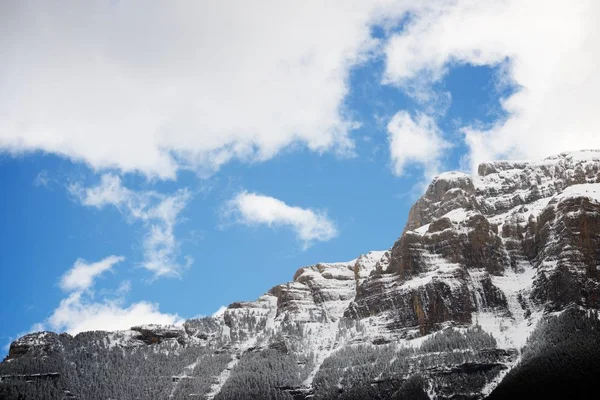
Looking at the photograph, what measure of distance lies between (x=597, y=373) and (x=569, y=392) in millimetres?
8791

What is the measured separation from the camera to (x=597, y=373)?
648ft

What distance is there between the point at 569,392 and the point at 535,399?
8517 mm

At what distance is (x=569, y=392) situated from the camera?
639 ft

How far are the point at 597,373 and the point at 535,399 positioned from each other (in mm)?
15537

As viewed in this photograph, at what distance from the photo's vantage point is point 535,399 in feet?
655
